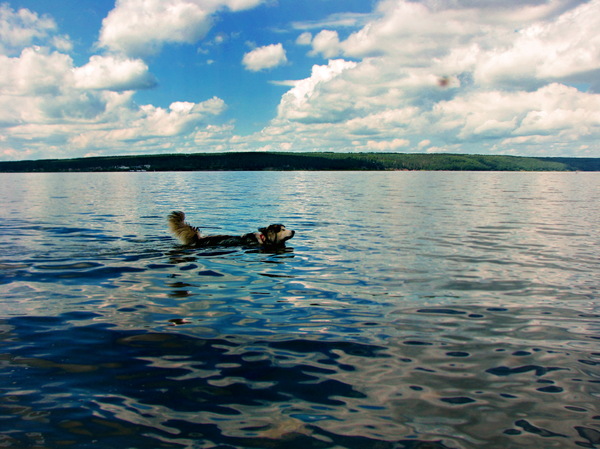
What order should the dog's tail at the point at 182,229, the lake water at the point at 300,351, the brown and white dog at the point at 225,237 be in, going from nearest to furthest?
the lake water at the point at 300,351
the dog's tail at the point at 182,229
the brown and white dog at the point at 225,237

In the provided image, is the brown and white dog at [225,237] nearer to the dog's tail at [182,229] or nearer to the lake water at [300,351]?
the dog's tail at [182,229]

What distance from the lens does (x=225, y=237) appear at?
15406 mm

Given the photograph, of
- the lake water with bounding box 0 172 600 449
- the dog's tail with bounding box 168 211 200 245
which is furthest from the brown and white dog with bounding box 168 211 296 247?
the lake water with bounding box 0 172 600 449

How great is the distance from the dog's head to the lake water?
58.4 inches

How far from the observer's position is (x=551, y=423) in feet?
13.7

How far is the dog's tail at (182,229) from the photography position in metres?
14.4

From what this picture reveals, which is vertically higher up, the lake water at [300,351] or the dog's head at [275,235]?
the dog's head at [275,235]

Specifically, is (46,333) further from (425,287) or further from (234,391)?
(425,287)

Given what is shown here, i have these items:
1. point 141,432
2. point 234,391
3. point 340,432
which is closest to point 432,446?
point 340,432

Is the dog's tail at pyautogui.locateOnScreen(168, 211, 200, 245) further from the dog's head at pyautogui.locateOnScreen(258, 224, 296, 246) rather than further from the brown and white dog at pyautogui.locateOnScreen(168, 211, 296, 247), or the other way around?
the dog's head at pyautogui.locateOnScreen(258, 224, 296, 246)

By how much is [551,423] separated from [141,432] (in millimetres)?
4083

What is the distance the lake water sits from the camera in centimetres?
406

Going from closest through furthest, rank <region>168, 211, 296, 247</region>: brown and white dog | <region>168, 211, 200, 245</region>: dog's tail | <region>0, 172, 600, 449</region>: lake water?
1. <region>0, 172, 600, 449</region>: lake water
2. <region>168, 211, 200, 245</region>: dog's tail
3. <region>168, 211, 296, 247</region>: brown and white dog

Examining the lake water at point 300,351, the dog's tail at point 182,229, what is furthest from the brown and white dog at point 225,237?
the lake water at point 300,351
